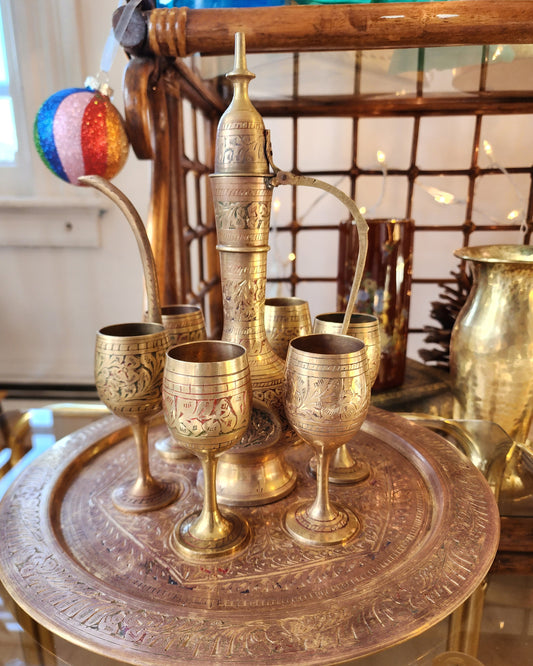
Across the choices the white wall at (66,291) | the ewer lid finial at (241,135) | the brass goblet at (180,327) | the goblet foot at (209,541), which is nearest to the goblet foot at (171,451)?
the brass goblet at (180,327)

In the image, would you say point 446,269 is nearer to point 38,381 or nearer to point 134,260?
point 134,260

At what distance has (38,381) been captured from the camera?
4.50ft

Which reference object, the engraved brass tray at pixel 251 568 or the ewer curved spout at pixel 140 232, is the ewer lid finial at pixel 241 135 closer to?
the ewer curved spout at pixel 140 232

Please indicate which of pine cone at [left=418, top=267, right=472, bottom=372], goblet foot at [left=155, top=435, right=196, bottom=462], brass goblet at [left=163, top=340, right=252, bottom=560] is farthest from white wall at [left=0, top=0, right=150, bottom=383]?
brass goblet at [left=163, top=340, right=252, bottom=560]

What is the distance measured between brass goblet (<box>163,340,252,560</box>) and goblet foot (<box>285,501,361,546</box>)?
0.04 metres

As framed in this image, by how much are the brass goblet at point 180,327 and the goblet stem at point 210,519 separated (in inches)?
3.0

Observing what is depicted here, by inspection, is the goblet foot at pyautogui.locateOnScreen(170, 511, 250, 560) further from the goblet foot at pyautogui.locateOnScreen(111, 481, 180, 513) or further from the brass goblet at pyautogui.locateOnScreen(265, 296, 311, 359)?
the brass goblet at pyautogui.locateOnScreen(265, 296, 311, 359)

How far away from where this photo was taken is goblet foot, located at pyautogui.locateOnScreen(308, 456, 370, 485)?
436 mm

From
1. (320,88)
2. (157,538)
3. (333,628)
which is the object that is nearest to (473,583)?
(333,628)

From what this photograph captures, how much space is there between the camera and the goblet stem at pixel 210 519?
1.13 feet

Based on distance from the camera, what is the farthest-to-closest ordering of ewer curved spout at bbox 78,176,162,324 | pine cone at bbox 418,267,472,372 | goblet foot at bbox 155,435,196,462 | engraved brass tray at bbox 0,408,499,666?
pine cone at bbox 418,267,472,372 < goblet foot at bbox 155,435,196,462 < ewer curved spout at bbox 78,176,162,324 < engraved brass tray at bbox 0,408,499,666

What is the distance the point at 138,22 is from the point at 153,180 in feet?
0.49

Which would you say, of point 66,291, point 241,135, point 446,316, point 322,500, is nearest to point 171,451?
point 322,500

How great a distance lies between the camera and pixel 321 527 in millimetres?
365
